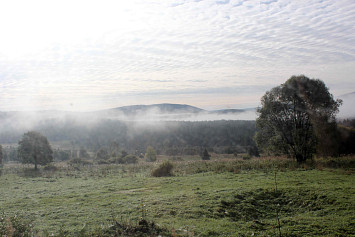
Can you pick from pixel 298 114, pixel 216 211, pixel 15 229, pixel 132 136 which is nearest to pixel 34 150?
pixel 15 229

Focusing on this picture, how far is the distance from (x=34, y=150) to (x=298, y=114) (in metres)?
36.5

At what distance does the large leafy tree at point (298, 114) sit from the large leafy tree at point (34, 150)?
3289cm

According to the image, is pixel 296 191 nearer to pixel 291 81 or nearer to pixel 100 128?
pixel 291 81

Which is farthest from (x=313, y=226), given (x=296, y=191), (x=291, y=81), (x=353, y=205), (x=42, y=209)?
(x=291, y=81)

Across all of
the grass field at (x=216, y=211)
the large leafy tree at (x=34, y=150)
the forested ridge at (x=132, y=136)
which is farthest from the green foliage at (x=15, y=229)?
the forested ridge at (x=132, y=136)

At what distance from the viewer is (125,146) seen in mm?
112062

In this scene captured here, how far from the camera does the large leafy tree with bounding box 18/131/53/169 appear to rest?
3775 cm

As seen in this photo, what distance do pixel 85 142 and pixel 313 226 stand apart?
413ft

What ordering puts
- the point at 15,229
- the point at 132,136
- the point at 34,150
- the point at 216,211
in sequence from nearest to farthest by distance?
the point at 15,229 → the point at 216,211 → the point at 34,150 → the point at 132,136

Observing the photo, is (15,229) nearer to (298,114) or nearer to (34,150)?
(298,114)

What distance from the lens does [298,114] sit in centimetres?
2423

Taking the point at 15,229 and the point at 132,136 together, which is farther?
the point at 132,136

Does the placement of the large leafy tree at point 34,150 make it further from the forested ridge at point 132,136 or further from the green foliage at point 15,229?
the forested ridge at point 132,136

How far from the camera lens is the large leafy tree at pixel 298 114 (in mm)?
23828
